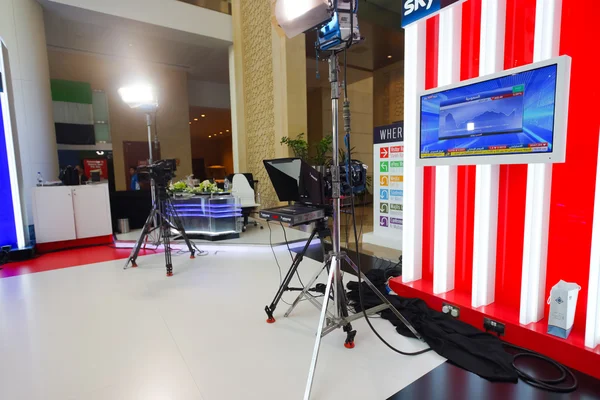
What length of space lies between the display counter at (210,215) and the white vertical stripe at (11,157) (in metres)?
1.94

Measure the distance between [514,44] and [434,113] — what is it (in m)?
0.56

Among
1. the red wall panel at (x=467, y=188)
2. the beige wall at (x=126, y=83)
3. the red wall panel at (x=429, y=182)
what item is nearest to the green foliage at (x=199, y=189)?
the red wall panel at (x=429, y=182)

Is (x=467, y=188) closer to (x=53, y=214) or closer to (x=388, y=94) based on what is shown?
(x=53, y=214)

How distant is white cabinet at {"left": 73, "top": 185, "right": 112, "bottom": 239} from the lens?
459cm

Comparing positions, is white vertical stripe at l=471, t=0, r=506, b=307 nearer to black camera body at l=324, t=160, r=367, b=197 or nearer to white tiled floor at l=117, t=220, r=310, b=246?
black camera body at l=324, t=160, r=367, b=197

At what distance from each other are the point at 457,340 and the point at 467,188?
3.23 ft

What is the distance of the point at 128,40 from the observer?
7.23 meters

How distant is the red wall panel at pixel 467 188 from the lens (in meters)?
2.03

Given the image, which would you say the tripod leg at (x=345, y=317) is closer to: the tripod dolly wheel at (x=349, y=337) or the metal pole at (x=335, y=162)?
the tripod dolly wheel at (x=349, y=337)

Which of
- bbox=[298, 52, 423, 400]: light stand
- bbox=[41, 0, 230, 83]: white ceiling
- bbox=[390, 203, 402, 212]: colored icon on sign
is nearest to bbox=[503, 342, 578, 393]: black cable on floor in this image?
bbox=[298, 52, 423, 400]: light stand

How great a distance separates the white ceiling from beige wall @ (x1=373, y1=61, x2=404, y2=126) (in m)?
4.70

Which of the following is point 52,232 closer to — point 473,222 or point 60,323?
point 60,323

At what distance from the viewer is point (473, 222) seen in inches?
83.4

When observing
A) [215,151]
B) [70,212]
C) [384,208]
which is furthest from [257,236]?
[215,151]
